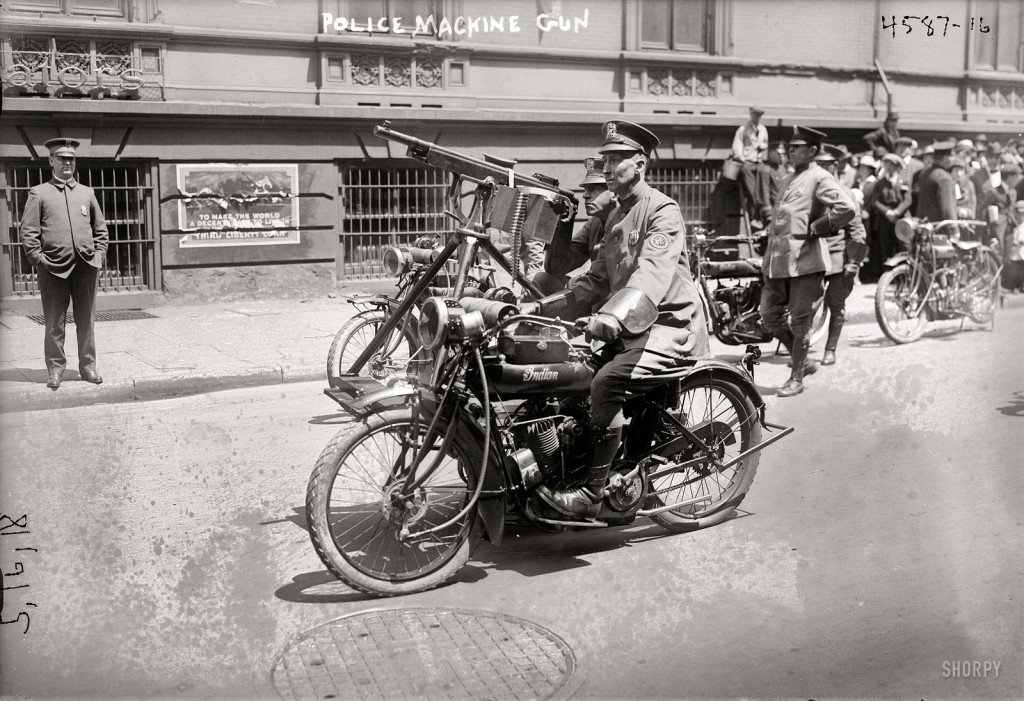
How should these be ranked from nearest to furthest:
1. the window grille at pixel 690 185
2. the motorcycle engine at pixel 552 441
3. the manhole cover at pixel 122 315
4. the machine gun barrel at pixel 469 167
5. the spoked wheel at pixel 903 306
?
the motorcycle engine at pixel 552 441 → the machine gun barrel at pixel 469 167 → the spoked wheel at pixel 903 306 → the manhole cover at pixel 122 315 → the window grille at pixel 690 185

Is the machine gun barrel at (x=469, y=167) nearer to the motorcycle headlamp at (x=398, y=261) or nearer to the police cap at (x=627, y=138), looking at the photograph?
the motorcycle headlamp at (x=398, y=261)

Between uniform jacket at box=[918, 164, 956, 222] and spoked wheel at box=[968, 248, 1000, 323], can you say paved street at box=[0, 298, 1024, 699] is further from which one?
uniform jacket at box=[918, 164, 956, 222]

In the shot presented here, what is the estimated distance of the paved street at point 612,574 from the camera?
4.00 m

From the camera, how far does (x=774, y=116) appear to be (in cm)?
1752

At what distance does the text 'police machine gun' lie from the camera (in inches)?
269

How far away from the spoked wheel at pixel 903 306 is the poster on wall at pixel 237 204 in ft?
23.7

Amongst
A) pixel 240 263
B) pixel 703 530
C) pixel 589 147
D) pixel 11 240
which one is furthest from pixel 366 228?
pixel 703 530

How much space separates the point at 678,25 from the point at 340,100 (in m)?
5.58

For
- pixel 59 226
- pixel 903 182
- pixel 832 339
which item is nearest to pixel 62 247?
pixel 59 226

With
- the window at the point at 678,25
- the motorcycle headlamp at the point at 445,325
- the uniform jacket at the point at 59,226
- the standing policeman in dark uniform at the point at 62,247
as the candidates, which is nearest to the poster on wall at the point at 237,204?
the standing policeman in dark uniform at the point at 62,247

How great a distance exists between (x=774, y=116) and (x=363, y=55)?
6854mm

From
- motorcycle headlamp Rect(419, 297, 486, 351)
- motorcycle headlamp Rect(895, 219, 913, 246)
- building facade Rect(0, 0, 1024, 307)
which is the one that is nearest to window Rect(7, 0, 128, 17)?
building facade Rect(0, 0, 1024, 307)

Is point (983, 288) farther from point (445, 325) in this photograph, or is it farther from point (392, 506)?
point (392, 506)

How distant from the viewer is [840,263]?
31.7 ft
